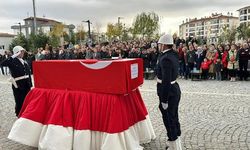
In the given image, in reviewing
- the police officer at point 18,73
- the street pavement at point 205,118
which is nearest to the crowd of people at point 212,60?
the street pavement at point 205,118

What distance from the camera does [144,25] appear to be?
186 feet

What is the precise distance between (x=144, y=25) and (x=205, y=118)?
49946 mm

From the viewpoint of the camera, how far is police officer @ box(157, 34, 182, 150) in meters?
5.14

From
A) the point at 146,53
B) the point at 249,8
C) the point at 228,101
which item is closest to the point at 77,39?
the point at 146,53

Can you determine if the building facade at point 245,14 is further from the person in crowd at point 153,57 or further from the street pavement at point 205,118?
the street pavement at point 205,118

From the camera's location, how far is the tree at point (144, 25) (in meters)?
56.0

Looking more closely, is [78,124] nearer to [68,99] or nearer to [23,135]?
[68,99]

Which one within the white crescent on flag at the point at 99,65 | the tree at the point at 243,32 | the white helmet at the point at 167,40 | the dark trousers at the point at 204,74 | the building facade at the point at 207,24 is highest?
the building facade at the point at 207,24

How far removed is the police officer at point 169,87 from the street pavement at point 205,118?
55 centimetres

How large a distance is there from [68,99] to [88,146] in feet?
2.87

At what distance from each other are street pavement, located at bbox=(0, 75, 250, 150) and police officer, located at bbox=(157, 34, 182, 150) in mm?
548

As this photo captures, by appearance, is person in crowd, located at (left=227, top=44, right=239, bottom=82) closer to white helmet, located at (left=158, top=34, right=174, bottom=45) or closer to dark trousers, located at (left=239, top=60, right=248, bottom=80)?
dark trousers, located at (left=239, top=60, right=248, bottom=80)

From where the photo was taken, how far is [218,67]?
15.3 m

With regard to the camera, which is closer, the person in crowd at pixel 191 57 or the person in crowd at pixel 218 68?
the person in crowd at pixel 218 68
